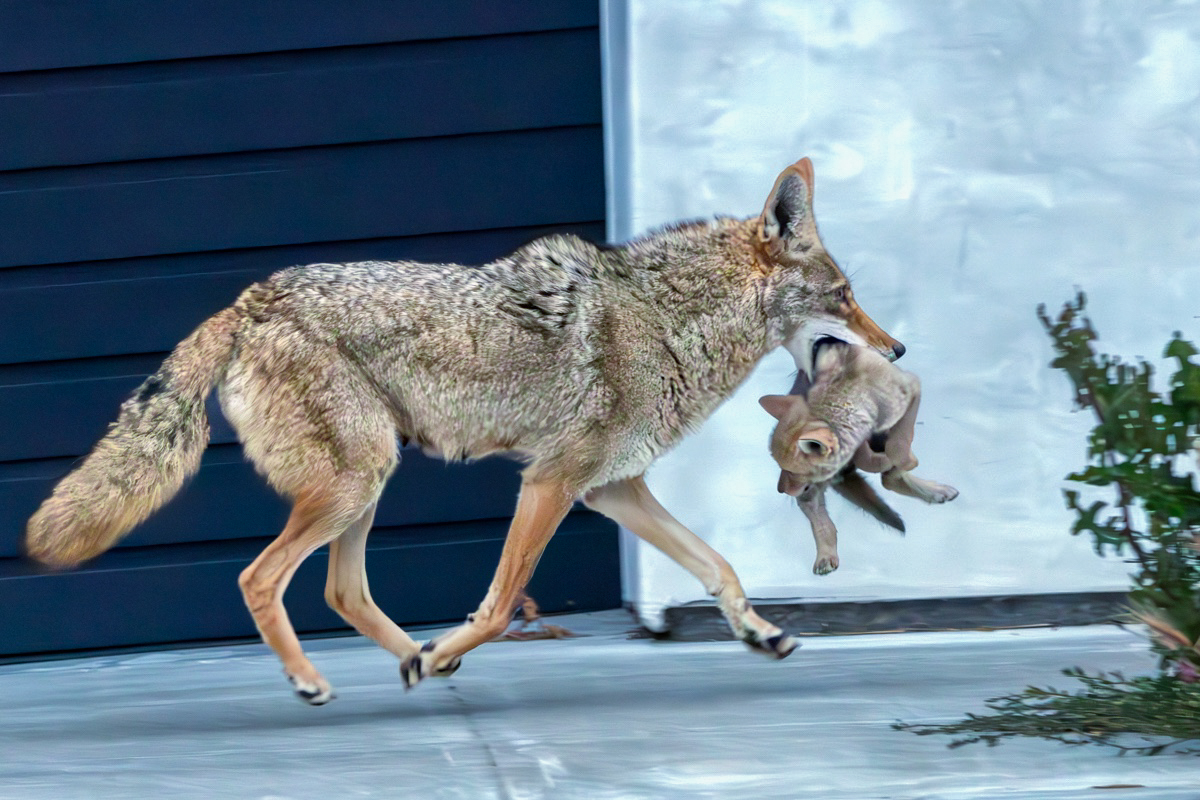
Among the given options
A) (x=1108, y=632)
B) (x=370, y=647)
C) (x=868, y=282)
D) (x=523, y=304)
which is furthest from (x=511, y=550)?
(x=1108, y=632)

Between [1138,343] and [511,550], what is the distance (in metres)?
3.06

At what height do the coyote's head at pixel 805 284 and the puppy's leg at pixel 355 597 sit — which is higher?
the coyote's head at pixel 805 284

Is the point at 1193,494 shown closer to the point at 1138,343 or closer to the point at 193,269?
the point at 1138,343

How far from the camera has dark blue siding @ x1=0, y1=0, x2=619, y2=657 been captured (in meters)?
5.46

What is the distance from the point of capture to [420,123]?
5543 mm

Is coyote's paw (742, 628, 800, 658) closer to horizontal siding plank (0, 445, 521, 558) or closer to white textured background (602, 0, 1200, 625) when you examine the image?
white textured background (602, 0, 1200, 625)

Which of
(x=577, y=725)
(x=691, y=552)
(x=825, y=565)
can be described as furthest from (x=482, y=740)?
(x=825, y=565)

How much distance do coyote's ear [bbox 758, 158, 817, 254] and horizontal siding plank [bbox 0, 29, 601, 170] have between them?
1.62m

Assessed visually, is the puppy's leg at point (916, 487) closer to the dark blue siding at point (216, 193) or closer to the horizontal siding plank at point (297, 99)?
the dark blue siding at point (216, 193)

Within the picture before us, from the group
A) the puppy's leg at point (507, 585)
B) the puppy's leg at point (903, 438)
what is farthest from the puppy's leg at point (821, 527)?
the puppy's leg at point (507, 585)

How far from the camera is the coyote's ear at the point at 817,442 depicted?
412 centimetres

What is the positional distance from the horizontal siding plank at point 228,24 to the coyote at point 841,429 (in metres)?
2.15

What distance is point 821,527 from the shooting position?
447 cm

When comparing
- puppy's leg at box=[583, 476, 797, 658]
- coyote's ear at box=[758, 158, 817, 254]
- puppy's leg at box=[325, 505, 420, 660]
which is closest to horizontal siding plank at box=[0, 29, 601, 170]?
coyote's ear at box=[758, 158, 817, 254]
